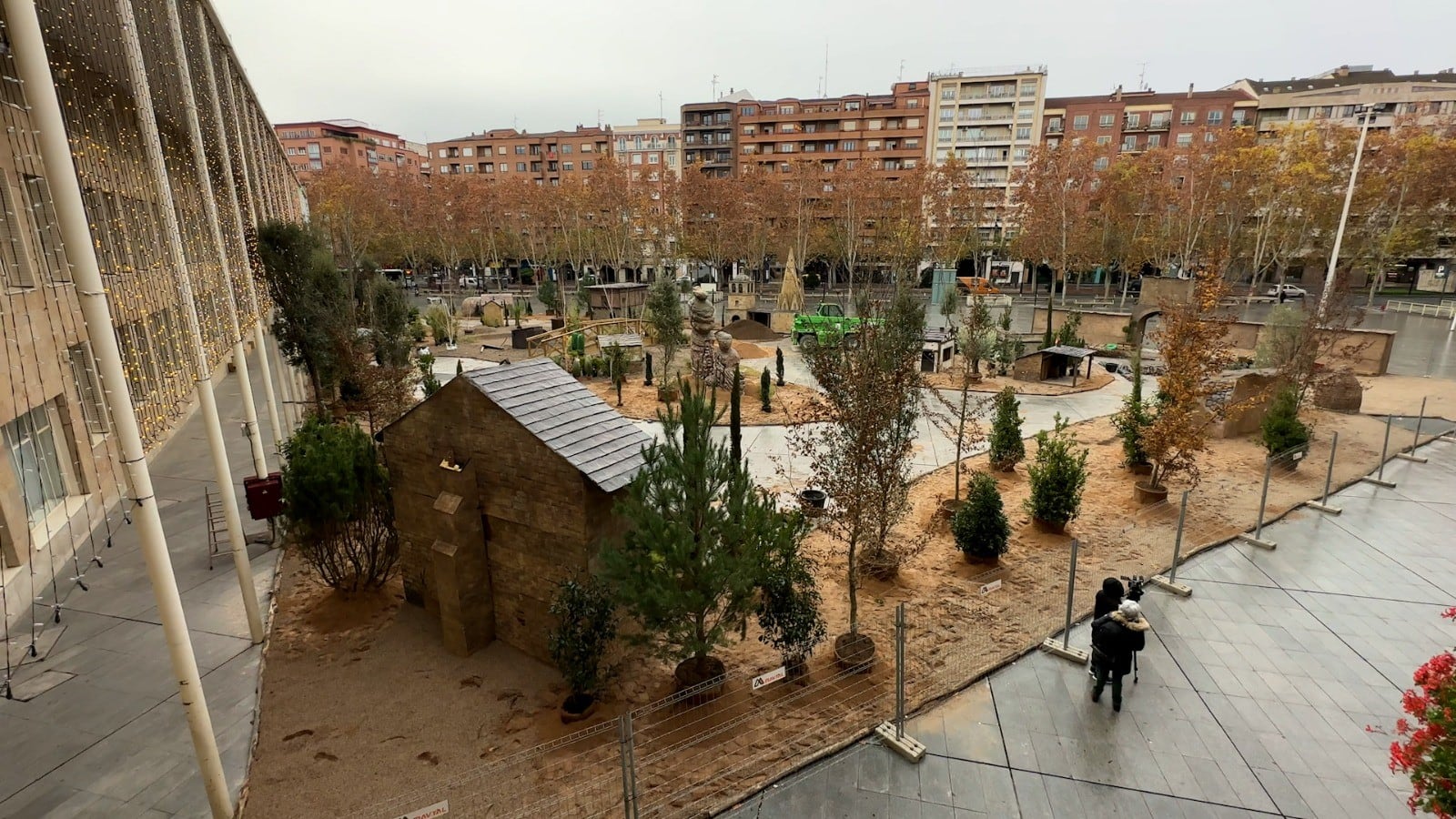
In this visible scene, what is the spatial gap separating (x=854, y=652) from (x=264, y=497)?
943 cm

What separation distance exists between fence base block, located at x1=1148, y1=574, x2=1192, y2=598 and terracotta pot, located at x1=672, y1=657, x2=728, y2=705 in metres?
7.04

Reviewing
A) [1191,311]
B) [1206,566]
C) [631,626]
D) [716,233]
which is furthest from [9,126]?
A: [716,233]

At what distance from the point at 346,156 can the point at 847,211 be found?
79667mm

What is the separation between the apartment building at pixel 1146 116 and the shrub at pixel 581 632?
244 feet

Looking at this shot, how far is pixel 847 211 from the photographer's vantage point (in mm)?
54219

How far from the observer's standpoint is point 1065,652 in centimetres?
884

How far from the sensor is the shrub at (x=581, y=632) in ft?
27.1

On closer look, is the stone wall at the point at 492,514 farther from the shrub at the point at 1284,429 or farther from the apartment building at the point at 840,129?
the apartment building at the point at 840,129

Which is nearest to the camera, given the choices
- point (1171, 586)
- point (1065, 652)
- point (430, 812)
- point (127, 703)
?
point (430, 812)

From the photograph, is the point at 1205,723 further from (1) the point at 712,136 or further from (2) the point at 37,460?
(1) the point at 712,136

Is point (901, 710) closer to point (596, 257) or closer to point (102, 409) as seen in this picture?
point (102, 409)

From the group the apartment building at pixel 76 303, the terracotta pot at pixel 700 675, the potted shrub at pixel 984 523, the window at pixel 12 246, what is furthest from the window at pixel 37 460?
the potted shrub at pixel 984 523

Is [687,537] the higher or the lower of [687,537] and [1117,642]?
the higher

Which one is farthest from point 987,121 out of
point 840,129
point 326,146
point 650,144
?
point 326,146
